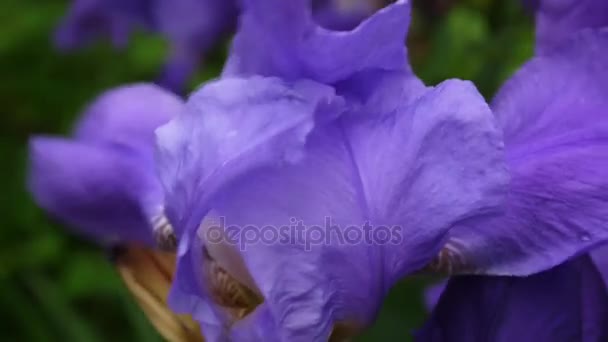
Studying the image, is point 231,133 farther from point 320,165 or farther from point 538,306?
point 538,306

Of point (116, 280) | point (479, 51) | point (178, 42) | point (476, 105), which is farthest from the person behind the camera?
point (178, 42)

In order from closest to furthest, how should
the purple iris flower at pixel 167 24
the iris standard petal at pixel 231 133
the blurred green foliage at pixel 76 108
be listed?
the iris standard petal at pixel 231 133, the blurred green foliage at pixel 76 108, the purple iris flower at pixel 167 24

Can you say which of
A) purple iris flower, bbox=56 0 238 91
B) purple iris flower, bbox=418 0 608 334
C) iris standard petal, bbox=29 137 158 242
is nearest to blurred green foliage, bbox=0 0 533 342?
purple iris flower, bbox=56 0 238 91

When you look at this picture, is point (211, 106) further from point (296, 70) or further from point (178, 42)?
point (178, 42)

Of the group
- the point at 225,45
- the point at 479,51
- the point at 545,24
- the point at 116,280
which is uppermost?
the point at 545,24

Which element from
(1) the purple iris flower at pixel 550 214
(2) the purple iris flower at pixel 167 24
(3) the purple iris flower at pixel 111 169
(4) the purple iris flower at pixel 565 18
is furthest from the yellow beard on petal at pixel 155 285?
(2) the purple iris flower at pixel 167 24

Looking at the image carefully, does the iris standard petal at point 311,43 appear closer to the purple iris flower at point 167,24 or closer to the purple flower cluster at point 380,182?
the purple flower cluster at point 380,182

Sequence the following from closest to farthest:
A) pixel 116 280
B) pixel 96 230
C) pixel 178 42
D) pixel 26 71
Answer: pixel 96 230, pixel 116 280, pixel 26 71, pixel 178 42

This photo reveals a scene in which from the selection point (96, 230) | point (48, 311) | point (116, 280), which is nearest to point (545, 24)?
point (96, 230)
